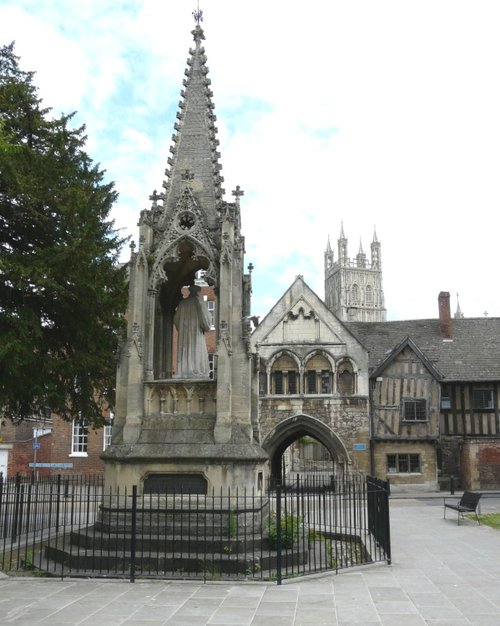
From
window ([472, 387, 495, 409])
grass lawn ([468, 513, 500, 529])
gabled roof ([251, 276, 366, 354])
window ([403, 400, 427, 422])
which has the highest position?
gabled roof ([251, 276, 366, 354])

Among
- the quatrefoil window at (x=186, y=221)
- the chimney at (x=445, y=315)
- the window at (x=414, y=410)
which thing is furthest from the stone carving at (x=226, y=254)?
the chimney at (x=445, y=315)

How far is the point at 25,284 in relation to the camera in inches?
564

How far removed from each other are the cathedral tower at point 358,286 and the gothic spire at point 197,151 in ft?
337

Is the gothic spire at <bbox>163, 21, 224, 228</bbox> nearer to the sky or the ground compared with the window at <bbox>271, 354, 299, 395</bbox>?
nearer to the sky

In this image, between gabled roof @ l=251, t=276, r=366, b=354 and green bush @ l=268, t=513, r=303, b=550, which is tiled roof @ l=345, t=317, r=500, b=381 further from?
green bush @ l=268, t=513, r=303, b=550

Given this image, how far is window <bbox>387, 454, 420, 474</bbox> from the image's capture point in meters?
33.2

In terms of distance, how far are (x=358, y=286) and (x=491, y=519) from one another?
330 feet

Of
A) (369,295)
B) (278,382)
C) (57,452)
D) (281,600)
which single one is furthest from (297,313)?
(369,295)

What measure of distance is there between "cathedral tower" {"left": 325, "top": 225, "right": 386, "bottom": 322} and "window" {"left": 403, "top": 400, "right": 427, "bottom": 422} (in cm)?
8064

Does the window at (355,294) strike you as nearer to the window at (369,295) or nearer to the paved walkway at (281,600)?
the window at (369,295)

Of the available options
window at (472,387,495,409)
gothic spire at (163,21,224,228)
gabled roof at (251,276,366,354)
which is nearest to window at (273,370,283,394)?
gabled roof at (251,276,366,354)

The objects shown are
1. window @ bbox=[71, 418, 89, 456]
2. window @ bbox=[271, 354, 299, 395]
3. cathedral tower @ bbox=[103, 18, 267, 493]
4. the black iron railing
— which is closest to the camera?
the black iron railing

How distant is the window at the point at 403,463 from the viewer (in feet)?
109

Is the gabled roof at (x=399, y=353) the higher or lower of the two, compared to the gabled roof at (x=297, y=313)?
lower
